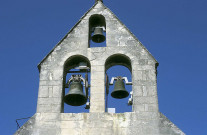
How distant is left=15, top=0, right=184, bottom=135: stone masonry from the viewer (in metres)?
13.4

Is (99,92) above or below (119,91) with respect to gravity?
below

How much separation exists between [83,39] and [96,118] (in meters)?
2.64

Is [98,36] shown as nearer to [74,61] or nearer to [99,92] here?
[74,61]

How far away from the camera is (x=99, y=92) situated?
45.8 feet

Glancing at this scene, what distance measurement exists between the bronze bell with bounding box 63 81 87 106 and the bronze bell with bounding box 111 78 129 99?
0.90 meters

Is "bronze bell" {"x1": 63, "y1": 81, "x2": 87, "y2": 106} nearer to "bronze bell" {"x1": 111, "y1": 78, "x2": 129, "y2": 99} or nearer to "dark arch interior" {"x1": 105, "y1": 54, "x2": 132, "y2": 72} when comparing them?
"bronze bell" {"x1": 111, "y1": 78, "x2": 129, "y2": 99}

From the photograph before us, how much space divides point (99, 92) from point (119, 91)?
87 cm

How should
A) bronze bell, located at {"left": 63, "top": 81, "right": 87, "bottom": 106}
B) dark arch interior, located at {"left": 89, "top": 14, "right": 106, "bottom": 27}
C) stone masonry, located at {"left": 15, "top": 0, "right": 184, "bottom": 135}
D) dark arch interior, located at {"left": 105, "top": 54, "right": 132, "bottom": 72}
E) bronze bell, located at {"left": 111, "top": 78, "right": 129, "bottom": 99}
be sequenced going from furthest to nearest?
dark arch interior, located at {"left": 89, "top": 14, "right": 106, "bottom": 27}, dark arch interior, located at {"left": 105, "top": 54, "right": 132, "bottom": 72}, bronze bell, located at {"left": 111, "top": 78, "right": 129, "bottom": 99}, bronze bell, located at {"left": 63, "top": 81, "right": 87, "bottom": 106}, stone masonry, located at {"left": 15, "top": 0, "right": 184, "bottom": 135}

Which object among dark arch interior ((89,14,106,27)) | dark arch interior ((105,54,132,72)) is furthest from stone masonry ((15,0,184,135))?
dark arch interior ((89,14,106,27))

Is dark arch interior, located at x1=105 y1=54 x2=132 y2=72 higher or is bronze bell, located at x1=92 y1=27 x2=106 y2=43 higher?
bronze bell, located at x1=92 y1=27 x2=106 y2=43

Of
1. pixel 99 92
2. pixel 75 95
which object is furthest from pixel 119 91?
pixel 75 95

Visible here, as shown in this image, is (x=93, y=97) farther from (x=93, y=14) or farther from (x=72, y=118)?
(x=93, y=14)

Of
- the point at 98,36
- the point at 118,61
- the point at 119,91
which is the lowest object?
the point at 119,91

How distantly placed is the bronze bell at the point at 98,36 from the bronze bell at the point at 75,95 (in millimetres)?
2032
